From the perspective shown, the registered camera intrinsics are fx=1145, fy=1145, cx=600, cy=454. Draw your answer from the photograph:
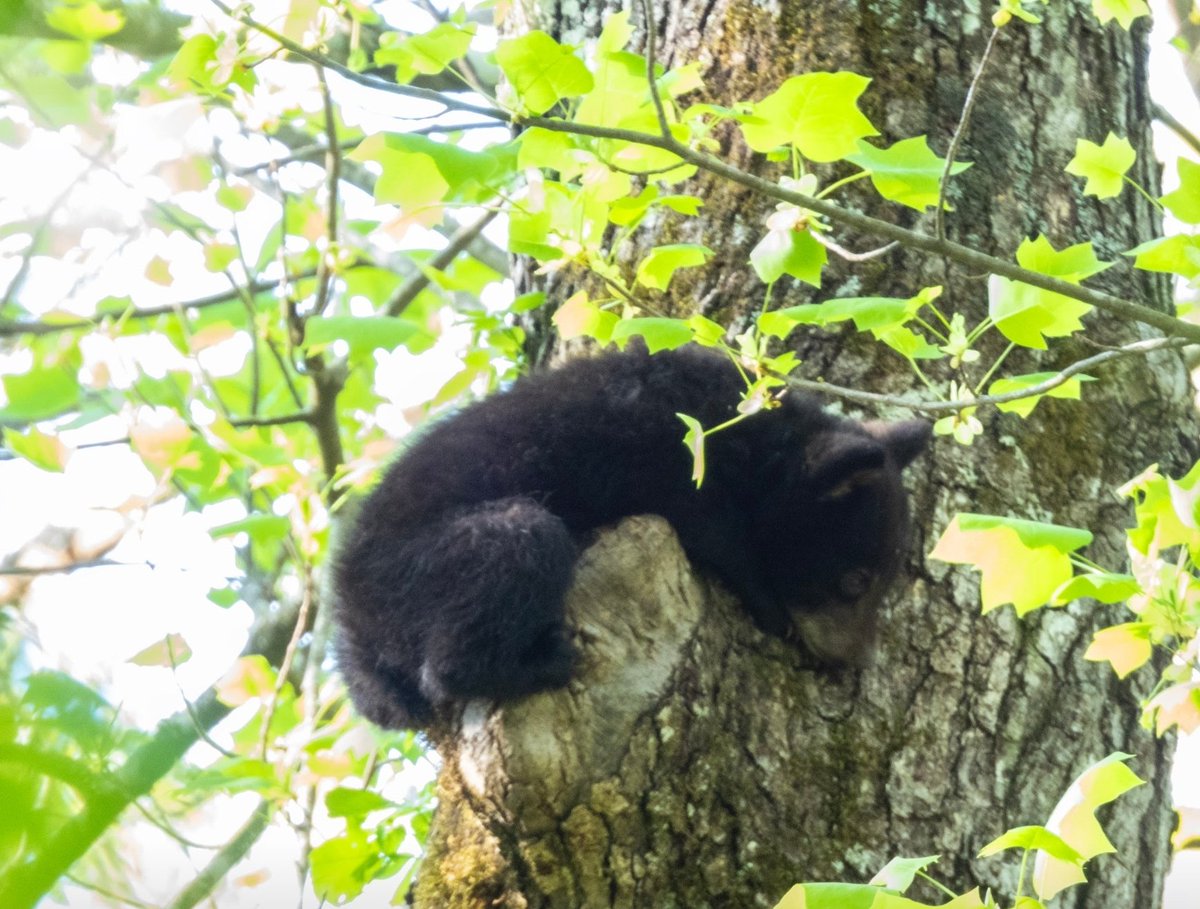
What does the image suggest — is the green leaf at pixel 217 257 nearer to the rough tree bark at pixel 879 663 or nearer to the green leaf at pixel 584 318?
the rough tree bark at pixel 879 663

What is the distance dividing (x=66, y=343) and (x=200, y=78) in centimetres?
208

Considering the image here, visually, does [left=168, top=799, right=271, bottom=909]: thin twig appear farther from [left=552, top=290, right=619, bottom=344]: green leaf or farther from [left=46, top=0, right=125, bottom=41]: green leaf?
[left=46, top=0, right=125, bottom=41]: green leaf

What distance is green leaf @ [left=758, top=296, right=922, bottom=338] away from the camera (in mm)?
2217

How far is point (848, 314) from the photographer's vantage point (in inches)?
87.1

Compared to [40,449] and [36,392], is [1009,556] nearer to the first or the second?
[40,449]

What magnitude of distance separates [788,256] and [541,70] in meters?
0.57

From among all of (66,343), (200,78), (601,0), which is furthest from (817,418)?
(66,343)

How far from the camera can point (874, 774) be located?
2758mm

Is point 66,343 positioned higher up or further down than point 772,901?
higher up

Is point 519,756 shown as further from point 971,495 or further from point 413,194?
point 971,495

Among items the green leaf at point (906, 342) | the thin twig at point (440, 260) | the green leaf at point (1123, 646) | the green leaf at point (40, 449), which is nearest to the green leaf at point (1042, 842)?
the green leaf at point (1123, 646)

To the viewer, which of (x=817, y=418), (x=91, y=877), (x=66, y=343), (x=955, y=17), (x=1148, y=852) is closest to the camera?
(x=91, y=877)

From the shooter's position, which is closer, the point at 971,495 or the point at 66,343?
the point at 971,495

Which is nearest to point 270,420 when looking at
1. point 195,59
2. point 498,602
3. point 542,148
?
point 498,602
